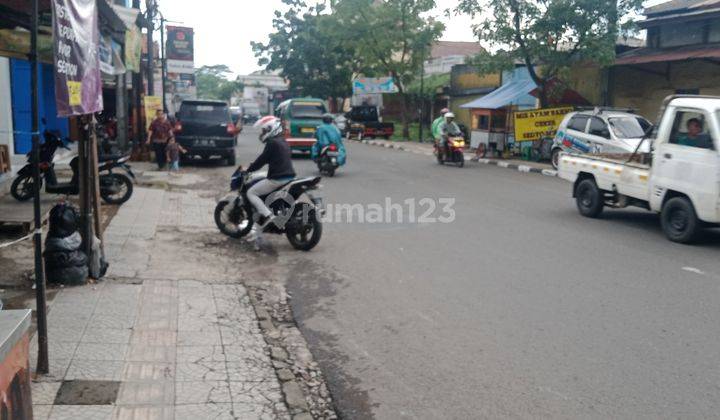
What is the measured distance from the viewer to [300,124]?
2319 centimetres

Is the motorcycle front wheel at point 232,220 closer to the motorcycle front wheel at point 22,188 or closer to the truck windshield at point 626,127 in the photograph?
the motorcycle front wheel at point 22,188

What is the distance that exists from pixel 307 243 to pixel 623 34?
16.3 m

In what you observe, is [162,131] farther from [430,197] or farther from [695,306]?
[695,306]

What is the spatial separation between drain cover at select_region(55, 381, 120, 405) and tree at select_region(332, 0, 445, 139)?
3188 cm

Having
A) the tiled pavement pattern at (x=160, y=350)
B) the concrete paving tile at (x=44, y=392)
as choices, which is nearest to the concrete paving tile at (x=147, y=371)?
the tiled pavement pattern at (x=160, y=350)

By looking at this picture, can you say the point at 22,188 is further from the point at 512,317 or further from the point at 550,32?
the point at 550,32

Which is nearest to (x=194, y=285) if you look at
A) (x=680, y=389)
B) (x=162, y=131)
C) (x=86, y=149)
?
(x=86, y=149)

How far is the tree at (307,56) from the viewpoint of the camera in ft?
165

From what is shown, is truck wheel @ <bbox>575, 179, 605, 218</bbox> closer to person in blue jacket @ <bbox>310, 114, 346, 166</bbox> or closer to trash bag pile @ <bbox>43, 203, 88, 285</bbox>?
person in blue jacket @ <bbox>310, 114, 346, 166</bbox>

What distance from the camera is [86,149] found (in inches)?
256

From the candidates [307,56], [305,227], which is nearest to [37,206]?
[305,227]

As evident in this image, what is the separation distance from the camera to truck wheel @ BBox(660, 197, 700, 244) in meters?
9.06

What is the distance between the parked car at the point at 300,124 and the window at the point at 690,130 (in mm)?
14880

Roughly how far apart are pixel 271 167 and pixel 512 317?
4106 mm
